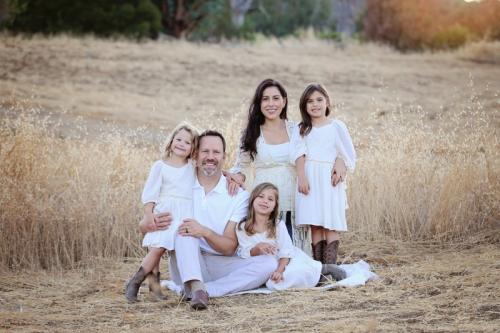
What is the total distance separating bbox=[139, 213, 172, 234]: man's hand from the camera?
5.36 m

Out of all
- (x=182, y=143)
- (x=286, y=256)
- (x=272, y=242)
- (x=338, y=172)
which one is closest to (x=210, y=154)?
(x=182, y=143)

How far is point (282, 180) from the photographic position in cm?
604

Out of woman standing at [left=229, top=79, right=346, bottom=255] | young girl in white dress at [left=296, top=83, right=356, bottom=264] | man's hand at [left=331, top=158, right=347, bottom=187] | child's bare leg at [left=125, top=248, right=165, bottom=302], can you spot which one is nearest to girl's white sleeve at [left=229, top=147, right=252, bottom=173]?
woman standing at [left=229, top=79, right=346, bottom=255]

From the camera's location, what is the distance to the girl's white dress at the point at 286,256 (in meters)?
5.58

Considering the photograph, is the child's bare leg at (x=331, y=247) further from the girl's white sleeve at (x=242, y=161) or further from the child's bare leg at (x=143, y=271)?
the child's bare leg at (x=143, y=271)

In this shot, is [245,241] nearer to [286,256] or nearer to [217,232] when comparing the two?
[217,232]

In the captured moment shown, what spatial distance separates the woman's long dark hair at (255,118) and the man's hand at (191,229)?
95cm

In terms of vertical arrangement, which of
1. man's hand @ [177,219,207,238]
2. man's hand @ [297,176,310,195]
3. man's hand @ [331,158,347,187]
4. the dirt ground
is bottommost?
the dirt ground

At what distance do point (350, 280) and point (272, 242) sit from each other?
63cm

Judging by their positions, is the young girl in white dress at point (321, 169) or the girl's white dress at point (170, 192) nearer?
the girl's white dress at point (170, 192)

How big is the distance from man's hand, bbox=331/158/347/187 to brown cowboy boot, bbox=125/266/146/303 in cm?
157

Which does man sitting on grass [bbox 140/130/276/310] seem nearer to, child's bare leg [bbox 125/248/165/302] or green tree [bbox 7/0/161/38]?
child's bare leg [bbox 125/248/165/302]

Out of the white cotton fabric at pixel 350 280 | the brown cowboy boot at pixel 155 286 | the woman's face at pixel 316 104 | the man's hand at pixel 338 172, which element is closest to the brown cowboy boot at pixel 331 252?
the white cotton fabric at pixel 350 280

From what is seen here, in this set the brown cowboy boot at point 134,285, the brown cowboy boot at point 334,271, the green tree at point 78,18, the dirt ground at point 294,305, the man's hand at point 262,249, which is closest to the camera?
the dirt ground at point 294,305
